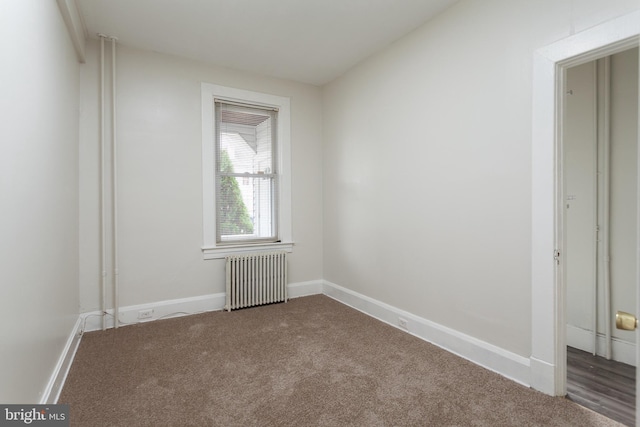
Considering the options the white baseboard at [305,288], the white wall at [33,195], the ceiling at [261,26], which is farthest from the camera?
the white baseboard at [305,288]

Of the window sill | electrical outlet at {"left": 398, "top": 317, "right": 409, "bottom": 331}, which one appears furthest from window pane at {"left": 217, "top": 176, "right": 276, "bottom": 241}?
electrical outlet at {"left": 398, "top": 317, "right": 409, "bottom": 331}

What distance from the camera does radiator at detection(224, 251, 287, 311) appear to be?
3.75 m

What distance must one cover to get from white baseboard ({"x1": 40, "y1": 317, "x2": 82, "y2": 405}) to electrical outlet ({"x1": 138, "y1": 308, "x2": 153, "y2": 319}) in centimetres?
52

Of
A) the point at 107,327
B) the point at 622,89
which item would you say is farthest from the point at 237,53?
the point at 622,89

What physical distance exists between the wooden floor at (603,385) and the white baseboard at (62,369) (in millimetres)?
3134

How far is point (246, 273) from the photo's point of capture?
12.6 feet

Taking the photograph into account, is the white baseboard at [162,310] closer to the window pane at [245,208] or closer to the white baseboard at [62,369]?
the white baseboard at [62,369]

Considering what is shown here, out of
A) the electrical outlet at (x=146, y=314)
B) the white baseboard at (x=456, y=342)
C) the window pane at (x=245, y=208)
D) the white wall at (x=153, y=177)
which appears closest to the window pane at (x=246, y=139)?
the window pane at (x=245, y=208)

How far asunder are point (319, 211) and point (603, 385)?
3.20m

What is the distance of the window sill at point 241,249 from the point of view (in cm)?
375

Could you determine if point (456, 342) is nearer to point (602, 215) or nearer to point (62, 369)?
point (602, 215)

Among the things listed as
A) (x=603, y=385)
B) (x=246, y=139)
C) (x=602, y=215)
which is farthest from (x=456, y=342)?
(x=246, y=139)

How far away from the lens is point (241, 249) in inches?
155

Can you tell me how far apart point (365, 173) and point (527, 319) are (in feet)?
6.78
